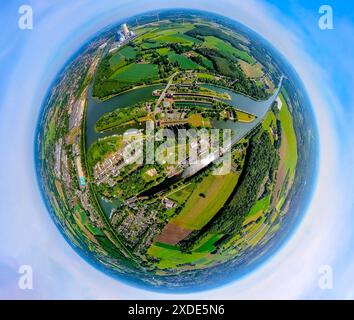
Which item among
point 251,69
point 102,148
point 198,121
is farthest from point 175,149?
point 251,69

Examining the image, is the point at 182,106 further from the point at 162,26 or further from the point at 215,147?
the point at 162,26

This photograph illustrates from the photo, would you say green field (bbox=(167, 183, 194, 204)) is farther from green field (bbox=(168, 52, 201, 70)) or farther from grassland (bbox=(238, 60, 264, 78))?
grassland (bbox=(238, 60, 264, 78))

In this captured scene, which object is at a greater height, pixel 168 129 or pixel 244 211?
pixel 168 129

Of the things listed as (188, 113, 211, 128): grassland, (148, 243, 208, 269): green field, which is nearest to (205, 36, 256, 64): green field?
(188, 113, 211, 128): grassland

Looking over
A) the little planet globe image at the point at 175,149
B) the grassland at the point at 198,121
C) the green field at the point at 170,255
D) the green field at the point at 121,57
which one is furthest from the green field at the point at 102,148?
the green field at the point at 170,255

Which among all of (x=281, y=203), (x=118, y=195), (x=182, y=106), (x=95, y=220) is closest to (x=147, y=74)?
(x=182, y=106)

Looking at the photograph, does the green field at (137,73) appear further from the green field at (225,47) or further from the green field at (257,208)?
the green field at (257,208)
